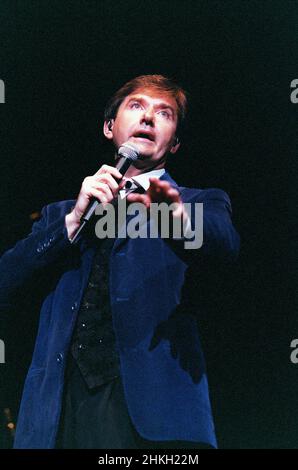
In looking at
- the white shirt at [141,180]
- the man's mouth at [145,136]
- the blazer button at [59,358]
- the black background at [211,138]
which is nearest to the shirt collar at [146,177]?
the white shirt at [141,180]

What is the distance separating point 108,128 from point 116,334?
882 mm

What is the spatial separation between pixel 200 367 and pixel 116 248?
42 centimetres

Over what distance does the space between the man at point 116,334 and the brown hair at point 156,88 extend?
42 centimetres

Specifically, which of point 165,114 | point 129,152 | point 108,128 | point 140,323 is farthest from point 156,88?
point 140,323

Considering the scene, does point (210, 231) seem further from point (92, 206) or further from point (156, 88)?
point (156, 88)

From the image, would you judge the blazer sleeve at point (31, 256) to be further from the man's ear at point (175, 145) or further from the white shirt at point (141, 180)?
the man's ear at point (175, 145)

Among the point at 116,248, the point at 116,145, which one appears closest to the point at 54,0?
the point at 116,145

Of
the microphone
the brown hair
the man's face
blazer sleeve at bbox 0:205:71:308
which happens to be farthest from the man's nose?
blazer sleeve at bbox 0:205:71:308

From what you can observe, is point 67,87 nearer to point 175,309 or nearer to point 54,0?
point 54,0

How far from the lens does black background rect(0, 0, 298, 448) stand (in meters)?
1.97

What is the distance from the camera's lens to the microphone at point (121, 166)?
4.86 ft

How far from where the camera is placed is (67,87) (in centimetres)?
226

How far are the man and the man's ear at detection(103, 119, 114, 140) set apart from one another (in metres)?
0.46

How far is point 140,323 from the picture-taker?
1594 millimetres
